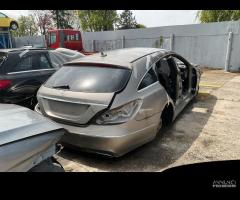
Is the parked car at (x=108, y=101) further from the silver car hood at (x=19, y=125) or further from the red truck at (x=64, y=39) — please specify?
the red truck at (x=64, y=39)

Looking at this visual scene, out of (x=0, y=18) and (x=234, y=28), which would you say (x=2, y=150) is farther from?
(x=0, y=18)

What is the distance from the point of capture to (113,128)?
2988 mm

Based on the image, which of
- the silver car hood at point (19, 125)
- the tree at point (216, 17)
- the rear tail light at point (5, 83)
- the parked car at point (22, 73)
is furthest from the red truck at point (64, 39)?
the silver car hood at point (19, 125)

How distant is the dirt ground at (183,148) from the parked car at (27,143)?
51.2 inches

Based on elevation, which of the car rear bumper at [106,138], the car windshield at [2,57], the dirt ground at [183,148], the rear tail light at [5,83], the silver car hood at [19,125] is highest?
the car windshield at [2,57]

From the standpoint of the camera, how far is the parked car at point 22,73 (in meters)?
4.55

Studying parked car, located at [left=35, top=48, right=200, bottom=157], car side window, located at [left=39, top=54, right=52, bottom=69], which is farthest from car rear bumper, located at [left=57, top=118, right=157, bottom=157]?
car side window, located at [left=39, top=54, right=52, bottom=69]

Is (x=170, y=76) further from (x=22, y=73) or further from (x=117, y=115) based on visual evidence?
(x=22, y=73)

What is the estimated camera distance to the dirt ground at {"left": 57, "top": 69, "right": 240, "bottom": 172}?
324 centimetres

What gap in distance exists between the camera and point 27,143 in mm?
1692

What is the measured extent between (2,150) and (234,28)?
44.9 feet

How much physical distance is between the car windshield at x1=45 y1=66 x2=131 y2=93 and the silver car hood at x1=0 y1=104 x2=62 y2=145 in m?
1.13
